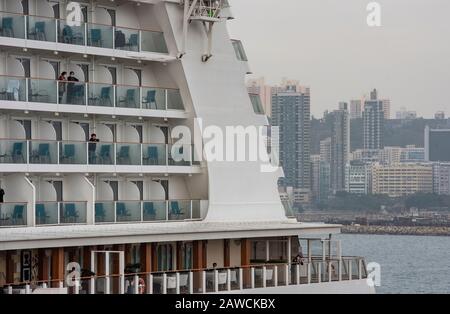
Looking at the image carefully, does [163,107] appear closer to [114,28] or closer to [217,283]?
[114,28]

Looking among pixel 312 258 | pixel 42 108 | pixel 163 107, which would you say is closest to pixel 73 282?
pixel 42 108

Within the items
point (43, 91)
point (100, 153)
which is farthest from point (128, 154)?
point (43, 91)

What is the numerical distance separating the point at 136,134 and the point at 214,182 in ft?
9.99

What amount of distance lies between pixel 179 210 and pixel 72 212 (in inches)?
190

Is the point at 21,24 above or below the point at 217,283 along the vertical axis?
above

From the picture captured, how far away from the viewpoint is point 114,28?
45625mm

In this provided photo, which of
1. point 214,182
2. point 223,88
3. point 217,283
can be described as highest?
point 223,88

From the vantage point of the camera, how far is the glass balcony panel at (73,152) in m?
43.3

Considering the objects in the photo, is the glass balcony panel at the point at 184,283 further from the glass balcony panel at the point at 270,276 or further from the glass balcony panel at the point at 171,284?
the glass balcony panel at the point at 270,276

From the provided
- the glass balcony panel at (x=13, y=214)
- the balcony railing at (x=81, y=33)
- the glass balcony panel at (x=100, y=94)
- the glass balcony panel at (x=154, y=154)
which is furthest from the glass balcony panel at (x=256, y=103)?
the glass balcony panel at (x=13, y=214)

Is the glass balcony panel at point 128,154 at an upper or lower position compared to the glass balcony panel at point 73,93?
lower

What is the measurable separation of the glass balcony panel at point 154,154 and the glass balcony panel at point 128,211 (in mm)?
1456

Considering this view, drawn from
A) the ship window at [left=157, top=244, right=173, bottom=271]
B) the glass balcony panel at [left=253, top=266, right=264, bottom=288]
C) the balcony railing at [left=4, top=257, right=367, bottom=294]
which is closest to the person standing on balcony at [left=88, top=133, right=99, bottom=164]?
the ship window at [left=157, top=244, right=173, bottom=271]

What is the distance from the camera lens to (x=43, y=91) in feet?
141
